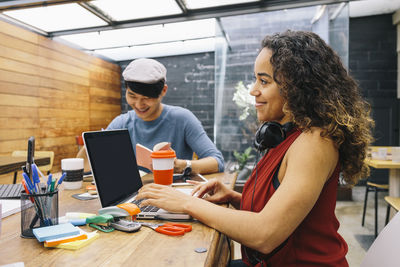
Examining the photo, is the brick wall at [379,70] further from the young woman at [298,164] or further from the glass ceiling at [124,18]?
the young woman at [298,164]

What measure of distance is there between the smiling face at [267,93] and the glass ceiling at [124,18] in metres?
2.63

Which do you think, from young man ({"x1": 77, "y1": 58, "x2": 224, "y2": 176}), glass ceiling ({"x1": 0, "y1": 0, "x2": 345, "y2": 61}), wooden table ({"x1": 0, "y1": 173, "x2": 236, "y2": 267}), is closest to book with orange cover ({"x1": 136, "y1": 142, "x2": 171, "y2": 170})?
young man ({"x1": 77, "y1": 58, "x2": 224, "y2": 176})

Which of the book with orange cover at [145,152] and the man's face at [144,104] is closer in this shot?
the book with orange cover at [145,152]

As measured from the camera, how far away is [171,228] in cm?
78

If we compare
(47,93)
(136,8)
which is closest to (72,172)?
(136,8)

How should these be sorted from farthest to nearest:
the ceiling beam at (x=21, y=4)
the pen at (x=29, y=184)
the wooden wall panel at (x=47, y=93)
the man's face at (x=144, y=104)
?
1. the wooden wall panel at (x=47, y=93)
2. the ceiling beam at (x=21, y=4)
3. the man's face at (x=144, y=104)
4. the pen at (x=29, y=184)

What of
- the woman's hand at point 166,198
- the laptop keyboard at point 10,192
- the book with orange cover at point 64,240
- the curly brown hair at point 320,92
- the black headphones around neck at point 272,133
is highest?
the curly brown hair at point 320,92

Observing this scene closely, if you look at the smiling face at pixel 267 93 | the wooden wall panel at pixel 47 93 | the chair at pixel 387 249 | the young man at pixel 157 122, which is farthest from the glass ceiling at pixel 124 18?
the chair at pixel 387 249

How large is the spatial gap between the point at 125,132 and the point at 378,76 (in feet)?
18.2

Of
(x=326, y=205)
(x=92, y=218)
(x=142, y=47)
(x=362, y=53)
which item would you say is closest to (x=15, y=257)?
(x=92, y=218)

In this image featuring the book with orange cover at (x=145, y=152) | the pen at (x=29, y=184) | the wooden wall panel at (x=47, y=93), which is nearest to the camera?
the pen at (x=29, y=184)

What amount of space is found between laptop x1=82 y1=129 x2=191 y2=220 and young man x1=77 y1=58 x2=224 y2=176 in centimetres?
53

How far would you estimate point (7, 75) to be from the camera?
12.5ft

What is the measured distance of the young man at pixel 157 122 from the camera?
1.68 metres
